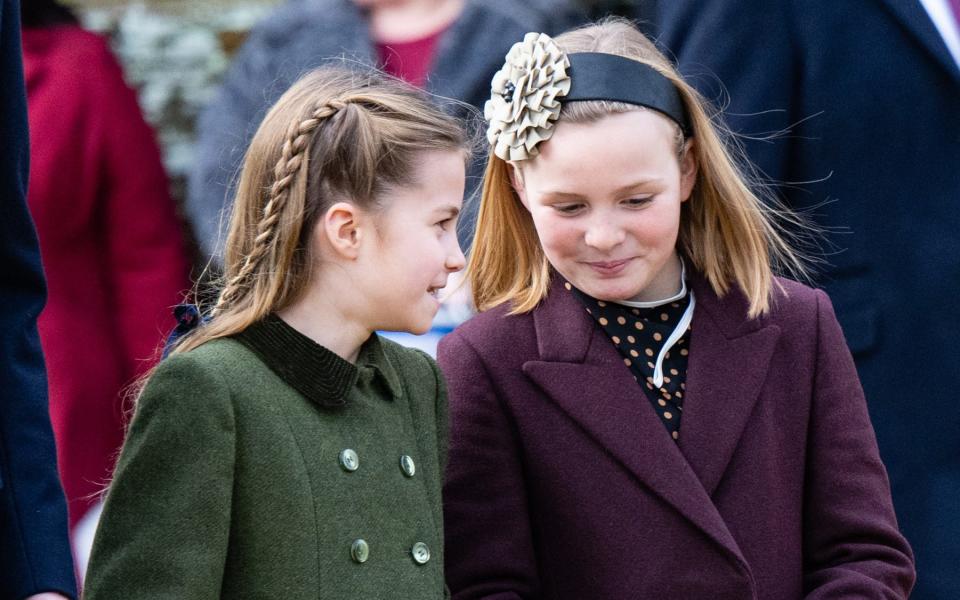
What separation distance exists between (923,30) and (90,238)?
6.64 ft

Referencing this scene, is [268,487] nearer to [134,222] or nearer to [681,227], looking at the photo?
[681,227]

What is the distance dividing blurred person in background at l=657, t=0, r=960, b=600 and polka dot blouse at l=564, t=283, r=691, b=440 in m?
0.80

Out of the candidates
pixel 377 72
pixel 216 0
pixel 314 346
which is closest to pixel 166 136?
pixel 216 0

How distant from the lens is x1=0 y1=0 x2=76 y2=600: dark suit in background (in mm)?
2279

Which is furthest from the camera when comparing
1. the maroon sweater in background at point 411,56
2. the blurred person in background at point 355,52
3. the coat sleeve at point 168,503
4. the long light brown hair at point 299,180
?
the maroon sweater in background at point 411,56

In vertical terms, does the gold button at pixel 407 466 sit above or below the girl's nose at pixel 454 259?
below

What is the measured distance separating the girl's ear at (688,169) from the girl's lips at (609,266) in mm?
189

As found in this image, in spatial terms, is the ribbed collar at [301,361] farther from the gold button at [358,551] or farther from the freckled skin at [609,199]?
the freckled skin at [609,199]

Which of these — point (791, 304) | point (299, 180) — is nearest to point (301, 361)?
point (299, 180)

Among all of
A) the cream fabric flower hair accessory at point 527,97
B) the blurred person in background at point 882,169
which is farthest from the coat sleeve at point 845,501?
the blurred person in background at point 882,169

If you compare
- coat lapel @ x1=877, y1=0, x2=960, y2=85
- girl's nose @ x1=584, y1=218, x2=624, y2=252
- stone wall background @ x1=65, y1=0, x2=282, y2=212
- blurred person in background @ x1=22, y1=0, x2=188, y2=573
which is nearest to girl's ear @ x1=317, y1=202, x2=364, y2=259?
girl's nose @ x1=584, y1=218, x2=624, y2=252

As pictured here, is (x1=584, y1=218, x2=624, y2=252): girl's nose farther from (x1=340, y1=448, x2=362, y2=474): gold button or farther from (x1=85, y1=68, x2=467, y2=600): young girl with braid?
(x1=340, y1=448, x2=362, y2=474): gold button

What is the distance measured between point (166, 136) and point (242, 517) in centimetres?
227

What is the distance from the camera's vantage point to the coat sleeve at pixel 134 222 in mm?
3939
